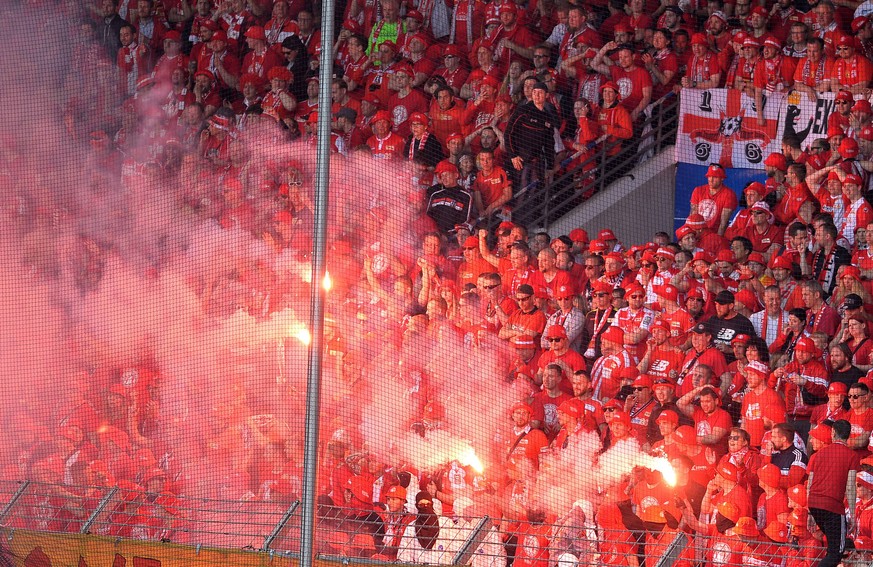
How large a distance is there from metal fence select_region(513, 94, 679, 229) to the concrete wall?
0.04 m

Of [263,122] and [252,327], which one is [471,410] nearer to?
[252,327]

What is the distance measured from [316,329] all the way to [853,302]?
8.50 feet

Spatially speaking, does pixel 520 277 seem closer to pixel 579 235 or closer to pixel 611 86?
pixel 579 235

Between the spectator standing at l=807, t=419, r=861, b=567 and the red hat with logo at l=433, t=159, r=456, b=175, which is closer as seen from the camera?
the spectator standing at l=807, t=419, r=861, b=567

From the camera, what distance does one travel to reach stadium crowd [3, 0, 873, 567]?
16.4 ft

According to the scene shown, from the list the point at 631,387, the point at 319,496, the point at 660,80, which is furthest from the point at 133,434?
the point at 660,80

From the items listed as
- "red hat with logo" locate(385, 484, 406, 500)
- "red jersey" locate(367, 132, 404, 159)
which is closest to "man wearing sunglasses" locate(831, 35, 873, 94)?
"red jersey" locate(367, 132, 404, 159)

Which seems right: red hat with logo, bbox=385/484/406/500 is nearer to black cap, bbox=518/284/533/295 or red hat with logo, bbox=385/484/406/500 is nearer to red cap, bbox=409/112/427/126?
black cap, bbox=518/284/533/295

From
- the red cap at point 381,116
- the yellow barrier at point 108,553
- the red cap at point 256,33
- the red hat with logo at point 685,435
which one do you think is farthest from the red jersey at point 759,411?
the red cap at point 256,33

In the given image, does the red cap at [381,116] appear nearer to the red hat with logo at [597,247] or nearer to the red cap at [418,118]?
the red cap at [418,118]

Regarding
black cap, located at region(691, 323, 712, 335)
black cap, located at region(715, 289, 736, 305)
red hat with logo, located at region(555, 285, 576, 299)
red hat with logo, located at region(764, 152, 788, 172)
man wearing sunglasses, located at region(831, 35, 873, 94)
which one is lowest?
red hat with logo, located at region(555, 285, 576, 299)

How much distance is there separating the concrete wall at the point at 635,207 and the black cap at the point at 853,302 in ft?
4.18

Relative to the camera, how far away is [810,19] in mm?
6750

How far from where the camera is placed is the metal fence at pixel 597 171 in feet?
22.4
